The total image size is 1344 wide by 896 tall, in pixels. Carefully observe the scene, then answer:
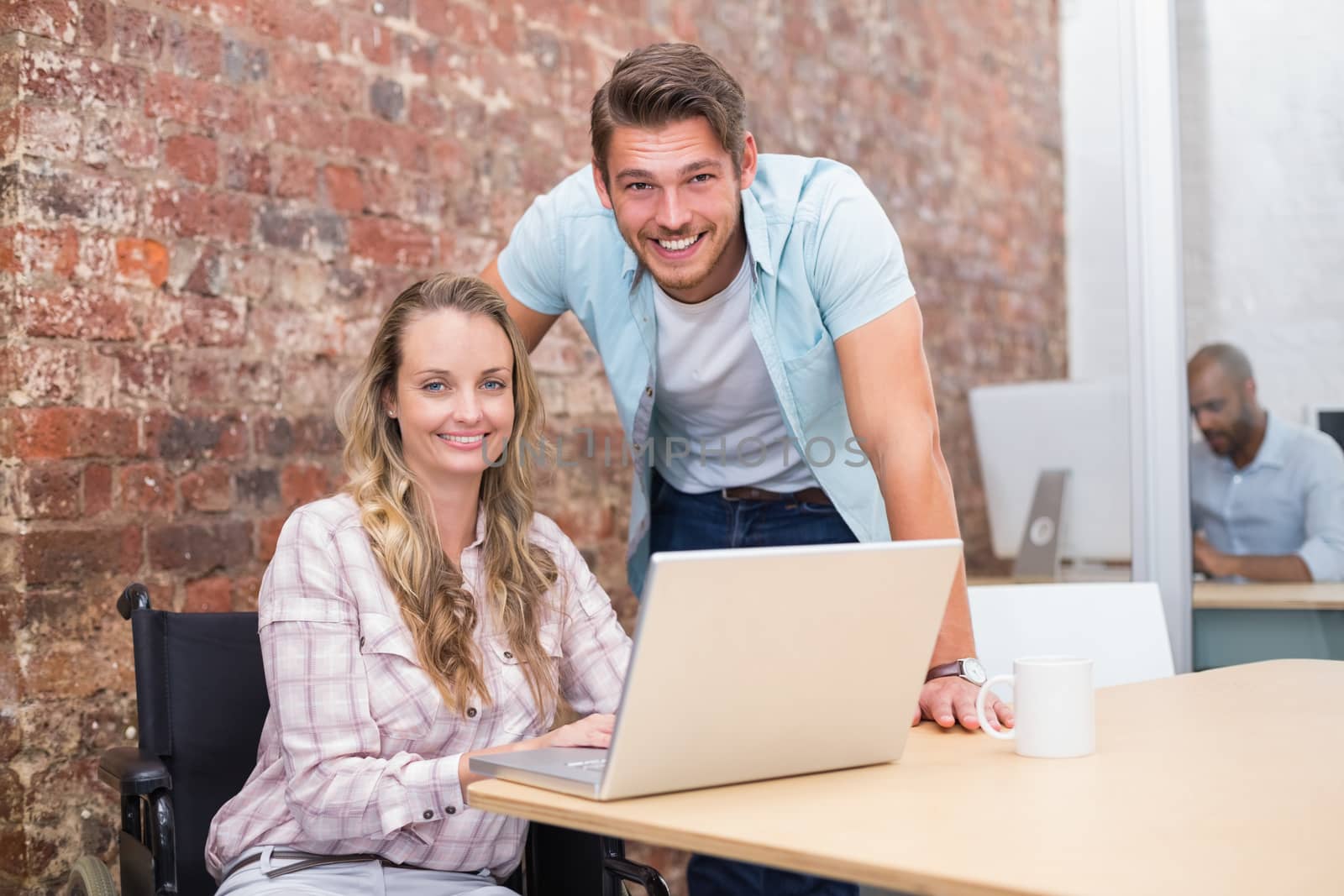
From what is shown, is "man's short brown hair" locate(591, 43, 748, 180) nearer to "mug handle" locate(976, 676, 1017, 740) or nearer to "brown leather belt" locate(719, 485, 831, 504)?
"brown leather belt" locate(719, 485, 831, 504)

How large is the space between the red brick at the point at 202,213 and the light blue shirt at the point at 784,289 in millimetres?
477

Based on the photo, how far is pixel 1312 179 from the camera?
3.11 meters

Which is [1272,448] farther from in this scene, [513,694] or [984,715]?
[513,694]

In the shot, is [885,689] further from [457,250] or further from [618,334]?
[457,250]

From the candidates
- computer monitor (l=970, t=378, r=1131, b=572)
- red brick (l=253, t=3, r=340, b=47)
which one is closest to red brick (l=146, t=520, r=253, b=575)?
red brick (l=253, t=3, r=340, b=47)

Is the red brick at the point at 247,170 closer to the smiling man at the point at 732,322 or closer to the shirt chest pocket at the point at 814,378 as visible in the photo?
the smiling man at the point at 732,322

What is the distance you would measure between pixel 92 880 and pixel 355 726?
47 cm

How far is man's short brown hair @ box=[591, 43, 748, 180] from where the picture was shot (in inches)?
73.6

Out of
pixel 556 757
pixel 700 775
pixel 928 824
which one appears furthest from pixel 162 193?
pixel 928 824

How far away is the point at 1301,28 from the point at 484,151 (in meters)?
1.89

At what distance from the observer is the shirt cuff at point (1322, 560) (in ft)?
10.0

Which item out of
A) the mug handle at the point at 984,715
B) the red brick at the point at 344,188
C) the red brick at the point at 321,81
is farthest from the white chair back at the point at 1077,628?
the red brick at the point at 321,81

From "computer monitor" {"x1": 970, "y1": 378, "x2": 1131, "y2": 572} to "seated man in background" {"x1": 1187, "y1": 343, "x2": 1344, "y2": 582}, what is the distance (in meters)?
0.21

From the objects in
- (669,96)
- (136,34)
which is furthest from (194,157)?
(669,96)
